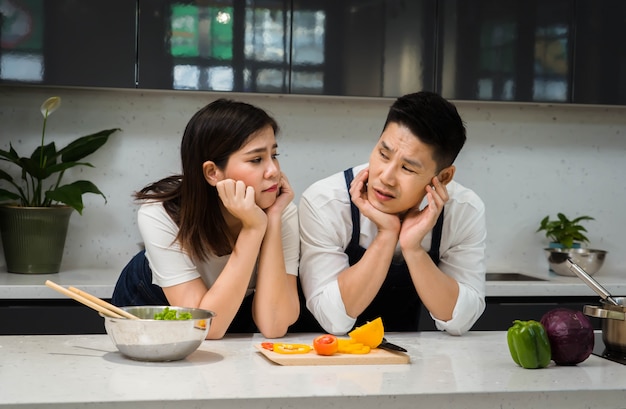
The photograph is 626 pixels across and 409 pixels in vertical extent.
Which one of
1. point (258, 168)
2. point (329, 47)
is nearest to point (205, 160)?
point (258, 168)

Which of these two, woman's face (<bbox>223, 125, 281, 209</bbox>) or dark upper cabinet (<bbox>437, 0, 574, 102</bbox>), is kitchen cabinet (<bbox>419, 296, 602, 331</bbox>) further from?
woman's face (<bbox>223, 125, 281, 209</bbox>)

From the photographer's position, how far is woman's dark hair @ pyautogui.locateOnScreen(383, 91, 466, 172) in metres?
2.35

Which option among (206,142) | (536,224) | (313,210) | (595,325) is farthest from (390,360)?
(536,224)

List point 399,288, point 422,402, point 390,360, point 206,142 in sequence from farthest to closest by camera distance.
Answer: point 399,288 < point 206,142 < point 390,360 < point 422,402

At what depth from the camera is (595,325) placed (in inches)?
142

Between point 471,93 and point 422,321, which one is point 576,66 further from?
point 422,321

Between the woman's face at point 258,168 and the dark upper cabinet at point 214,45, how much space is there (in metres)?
1.32

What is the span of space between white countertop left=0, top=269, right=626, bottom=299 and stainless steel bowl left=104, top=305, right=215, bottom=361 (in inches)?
57.0

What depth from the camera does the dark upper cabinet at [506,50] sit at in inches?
149

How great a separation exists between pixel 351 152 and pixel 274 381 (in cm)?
244

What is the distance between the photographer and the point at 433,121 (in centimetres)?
237

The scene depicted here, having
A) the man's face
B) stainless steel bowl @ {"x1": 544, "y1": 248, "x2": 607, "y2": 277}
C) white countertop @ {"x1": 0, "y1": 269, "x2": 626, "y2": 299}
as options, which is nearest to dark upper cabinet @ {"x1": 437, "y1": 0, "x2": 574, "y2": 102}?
stainless steel bowl @ {"x1": 544, "y1": 248, "x2": 607, "y2": 277}

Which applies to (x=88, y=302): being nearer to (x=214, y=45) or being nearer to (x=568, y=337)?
(x=568, y=337)

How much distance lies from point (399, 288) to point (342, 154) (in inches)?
59.9
